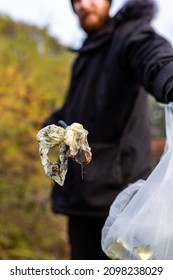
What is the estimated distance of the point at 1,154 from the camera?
316cm

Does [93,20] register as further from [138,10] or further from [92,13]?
[138,10]

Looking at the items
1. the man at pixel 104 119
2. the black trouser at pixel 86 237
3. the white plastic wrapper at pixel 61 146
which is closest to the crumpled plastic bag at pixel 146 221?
the white plastic wrapper at pixel 61 146

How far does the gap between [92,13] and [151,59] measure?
1.96ft

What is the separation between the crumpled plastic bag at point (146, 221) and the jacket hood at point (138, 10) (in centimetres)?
75

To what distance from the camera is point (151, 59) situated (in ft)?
3.86

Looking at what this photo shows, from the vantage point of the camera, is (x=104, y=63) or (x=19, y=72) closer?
(x=104, y=63)

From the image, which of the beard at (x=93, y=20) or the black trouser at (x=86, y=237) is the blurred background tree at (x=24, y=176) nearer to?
the black trouser at (x=86, y=237)

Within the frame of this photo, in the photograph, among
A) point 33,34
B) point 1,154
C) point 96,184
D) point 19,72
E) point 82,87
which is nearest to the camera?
point 96,184

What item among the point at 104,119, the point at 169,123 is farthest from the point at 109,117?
the point at 169,123

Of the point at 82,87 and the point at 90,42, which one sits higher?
the point at 90,42

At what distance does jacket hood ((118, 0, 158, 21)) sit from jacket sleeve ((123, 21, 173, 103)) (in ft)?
0.56

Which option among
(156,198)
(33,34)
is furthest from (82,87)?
(33,34)

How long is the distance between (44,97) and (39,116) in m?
0.15
